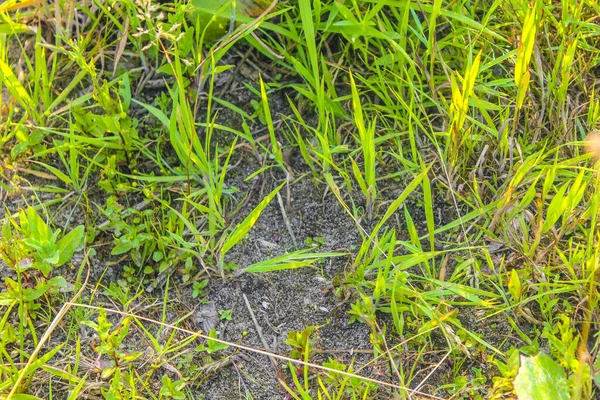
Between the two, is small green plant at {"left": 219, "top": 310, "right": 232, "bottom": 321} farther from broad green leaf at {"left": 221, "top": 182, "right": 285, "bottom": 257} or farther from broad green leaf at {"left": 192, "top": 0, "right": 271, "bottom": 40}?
broad green leaf at {"left": 192, "top": 0, "right": 271, "bottom": 40}

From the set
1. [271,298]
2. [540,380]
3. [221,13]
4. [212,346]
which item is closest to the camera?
[540,380]

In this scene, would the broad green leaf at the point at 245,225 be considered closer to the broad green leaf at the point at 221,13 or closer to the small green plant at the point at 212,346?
the small green plant at the point at 212,346

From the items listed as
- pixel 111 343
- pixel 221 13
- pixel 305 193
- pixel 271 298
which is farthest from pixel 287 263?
pixel 221 13

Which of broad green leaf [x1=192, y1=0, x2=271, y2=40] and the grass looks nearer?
the grass

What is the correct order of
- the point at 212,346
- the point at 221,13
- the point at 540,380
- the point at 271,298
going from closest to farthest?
1. the point at 540,380
2. the point at 212,346
3. the point at 271,298
4. the point at 221,13

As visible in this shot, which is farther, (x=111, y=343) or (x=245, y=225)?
(x=245, y=225)

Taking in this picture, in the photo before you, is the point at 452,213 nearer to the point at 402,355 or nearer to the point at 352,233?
the point at 352,233

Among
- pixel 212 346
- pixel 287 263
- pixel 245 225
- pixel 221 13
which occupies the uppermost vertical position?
pixel 221 13

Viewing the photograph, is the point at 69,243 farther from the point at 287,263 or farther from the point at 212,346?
the point at 287,263

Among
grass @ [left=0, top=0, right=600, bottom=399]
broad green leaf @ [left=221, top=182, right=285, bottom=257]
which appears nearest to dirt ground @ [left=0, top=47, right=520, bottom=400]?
grass @ [left=0, top=0, right=600, bottom=399]
